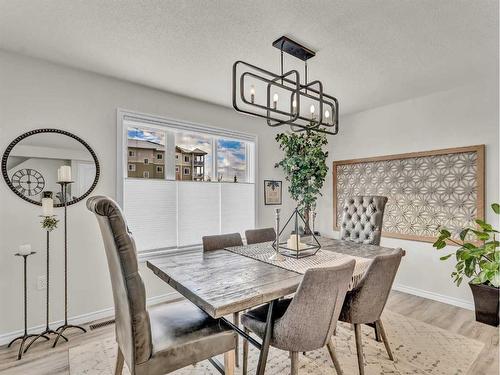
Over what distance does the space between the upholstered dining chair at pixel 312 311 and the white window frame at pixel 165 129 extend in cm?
210

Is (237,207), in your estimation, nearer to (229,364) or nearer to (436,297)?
(229,364)

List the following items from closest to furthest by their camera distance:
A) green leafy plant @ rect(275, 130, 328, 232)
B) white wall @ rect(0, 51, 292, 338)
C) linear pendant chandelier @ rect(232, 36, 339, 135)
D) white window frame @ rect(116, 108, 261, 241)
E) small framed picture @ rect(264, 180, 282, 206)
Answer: linear pendant chandelier @ rect(232, 36, 339, 135)
white wall @ rect(0, 51, 292, 338)
white window frame @ rect(116, 108, 261, 241)
green leafy plant @ rect(275, 130, 328, 232)
small framed picture @ rect(264, 180, 282, 206)

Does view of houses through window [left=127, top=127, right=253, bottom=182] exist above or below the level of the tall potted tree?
above

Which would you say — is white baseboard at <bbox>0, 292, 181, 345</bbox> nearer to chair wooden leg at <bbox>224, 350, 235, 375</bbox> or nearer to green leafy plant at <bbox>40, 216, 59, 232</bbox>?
green leafy plant at <bbox>40, 216, 59, 232</bbox>

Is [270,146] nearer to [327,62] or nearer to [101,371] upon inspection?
[327,62]

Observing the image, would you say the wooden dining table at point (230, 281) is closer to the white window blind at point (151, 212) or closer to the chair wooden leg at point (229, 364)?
the chair wooden leg at point (229, 364)

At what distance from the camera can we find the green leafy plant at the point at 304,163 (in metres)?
3.69

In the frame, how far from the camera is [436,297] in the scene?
3.36m

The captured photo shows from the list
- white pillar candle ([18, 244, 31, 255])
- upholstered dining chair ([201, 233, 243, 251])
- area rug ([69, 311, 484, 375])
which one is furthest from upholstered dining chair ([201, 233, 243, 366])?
white pillar candle ([18, 244, 31, 255])

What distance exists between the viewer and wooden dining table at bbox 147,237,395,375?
1.36m

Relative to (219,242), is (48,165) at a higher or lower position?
higher

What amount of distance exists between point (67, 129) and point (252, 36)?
1930 millimetres

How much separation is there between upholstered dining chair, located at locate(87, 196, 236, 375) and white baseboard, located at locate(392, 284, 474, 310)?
2962 millimetres

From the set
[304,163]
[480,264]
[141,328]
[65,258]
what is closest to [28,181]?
[65,258]
